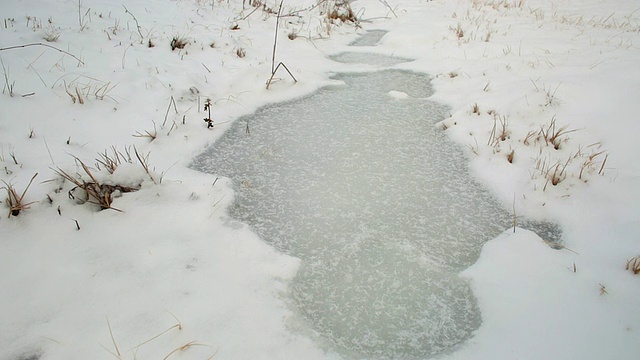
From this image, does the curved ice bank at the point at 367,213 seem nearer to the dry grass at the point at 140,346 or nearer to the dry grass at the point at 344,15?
the dry grass at the point at 140,346

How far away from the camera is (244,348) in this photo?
1310 mm

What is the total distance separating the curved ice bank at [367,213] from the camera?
58.5 inches

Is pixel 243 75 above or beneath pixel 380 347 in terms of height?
above

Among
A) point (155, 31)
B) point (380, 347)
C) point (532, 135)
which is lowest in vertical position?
point (380, 347)

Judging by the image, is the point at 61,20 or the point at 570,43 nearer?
the point at 61,20

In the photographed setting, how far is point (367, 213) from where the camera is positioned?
2.03 m

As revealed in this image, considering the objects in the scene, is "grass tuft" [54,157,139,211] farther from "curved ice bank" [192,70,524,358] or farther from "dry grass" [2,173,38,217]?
"curved ice bank" [192,70,524,358]

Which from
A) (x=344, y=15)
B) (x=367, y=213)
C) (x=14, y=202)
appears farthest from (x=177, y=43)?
(x=344, y=15)

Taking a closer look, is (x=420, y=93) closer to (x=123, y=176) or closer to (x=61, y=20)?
(x=123, y=176)

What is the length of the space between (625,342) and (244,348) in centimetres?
146

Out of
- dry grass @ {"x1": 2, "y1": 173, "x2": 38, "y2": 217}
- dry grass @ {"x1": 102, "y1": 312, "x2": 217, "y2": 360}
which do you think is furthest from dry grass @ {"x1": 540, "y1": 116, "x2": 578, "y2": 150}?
dry grass @ {"x1": 2, "y1": 173, "x2": 38, "y2": 217}

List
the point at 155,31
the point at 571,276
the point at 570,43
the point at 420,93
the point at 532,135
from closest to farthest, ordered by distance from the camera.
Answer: the point at 571,276, the point at 532,135, the point at 420,93, the point at 155,31, the point at 570,43

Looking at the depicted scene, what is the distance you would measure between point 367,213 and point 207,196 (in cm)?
92

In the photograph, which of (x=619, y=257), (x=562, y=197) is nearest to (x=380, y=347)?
(x=619, y=257)
